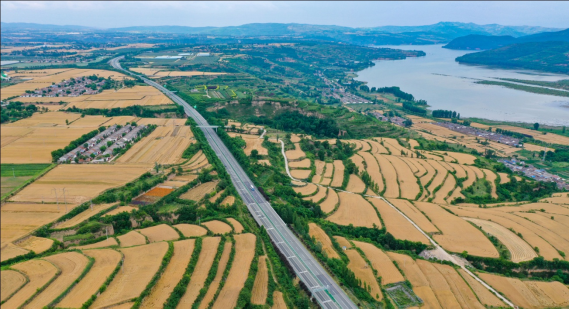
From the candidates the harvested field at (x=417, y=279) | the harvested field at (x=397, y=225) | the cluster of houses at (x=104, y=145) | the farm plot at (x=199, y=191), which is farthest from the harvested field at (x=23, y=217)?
the harvested field at (x=397, y=225)

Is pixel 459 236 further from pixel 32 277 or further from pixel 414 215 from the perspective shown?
pixel 32 277

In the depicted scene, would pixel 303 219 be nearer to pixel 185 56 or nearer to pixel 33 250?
pixel 33 250

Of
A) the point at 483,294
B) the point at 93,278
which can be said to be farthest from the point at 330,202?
the point at 93,278

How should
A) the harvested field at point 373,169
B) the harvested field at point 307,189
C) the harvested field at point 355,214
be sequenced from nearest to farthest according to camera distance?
the harvested field at point 355,214 → the harvested field at point 307,189 → the harvested field at point 373,169

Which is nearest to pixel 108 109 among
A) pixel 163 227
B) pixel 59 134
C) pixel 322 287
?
pixel 59 134

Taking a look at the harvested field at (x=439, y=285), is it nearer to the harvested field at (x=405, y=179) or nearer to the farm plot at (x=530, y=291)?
the farm plot at (x=530, y=291)

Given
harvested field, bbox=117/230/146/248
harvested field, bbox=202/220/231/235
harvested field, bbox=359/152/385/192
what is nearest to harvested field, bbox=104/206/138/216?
harvested field, bbox=117/230/146/248

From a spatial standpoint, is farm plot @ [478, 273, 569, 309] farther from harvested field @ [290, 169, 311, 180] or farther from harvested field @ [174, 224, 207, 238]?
harvested field @ [290, 169, 311, 180]
